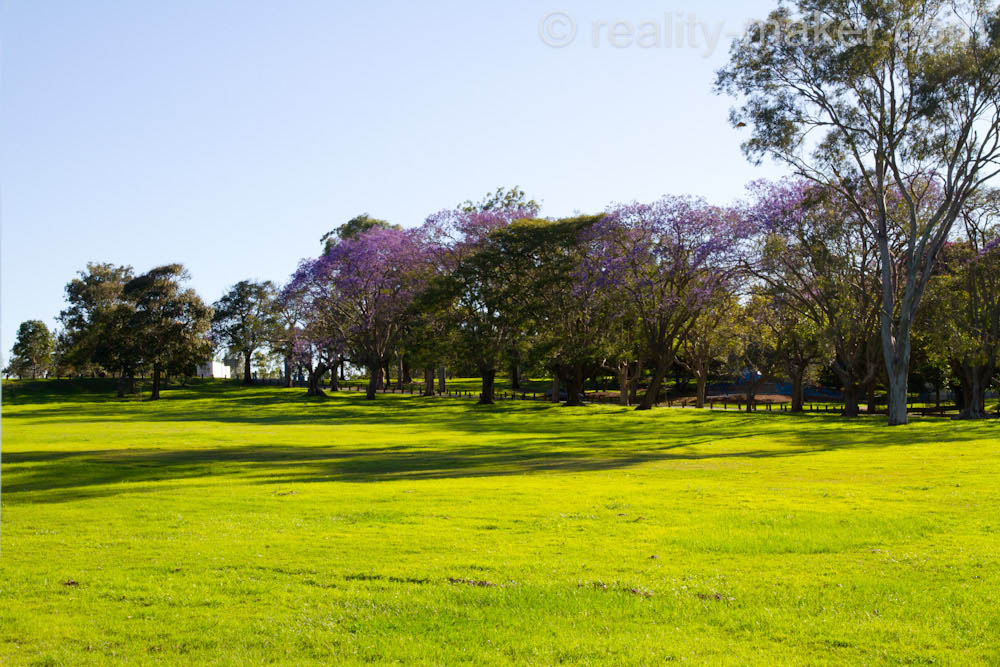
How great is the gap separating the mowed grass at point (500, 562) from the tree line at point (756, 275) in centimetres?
2109

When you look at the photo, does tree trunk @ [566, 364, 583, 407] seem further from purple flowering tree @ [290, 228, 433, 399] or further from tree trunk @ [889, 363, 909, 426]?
tree trunk @ [889, 363, 909, 426]

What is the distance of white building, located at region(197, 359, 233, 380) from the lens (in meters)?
133

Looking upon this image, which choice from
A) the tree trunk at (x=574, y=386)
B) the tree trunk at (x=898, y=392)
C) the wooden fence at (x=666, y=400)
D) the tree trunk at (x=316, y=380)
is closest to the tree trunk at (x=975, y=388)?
the tree trunk at (x=898, y=392)

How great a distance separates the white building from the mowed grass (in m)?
112

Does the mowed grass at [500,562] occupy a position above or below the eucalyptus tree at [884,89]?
below

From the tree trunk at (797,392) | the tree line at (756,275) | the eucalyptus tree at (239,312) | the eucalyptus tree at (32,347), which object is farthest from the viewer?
the eucalyptus tree at (32,347)

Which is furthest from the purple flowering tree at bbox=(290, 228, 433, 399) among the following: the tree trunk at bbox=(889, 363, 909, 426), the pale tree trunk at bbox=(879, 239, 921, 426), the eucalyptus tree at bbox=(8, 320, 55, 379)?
the eucalyptus tree at bbox=(8, 320, 55, 379)

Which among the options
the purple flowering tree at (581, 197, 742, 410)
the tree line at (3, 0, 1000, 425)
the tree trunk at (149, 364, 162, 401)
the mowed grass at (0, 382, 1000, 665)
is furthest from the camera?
the tree trunk at (149, 364, 162, 401)

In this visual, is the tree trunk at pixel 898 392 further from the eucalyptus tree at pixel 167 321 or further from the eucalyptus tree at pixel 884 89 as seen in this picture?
the eucalyptus tree at pixel 167 321

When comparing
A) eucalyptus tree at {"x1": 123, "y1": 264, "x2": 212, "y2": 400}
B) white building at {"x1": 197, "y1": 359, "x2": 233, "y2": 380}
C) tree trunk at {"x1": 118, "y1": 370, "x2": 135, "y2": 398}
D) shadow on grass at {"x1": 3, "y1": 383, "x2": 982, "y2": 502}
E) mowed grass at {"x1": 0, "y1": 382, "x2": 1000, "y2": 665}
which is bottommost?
shadow on grass at {"x1": 3, "y1": 383, "x2": 982, "y2": 502}

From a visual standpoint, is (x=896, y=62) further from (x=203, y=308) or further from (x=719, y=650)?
(x=203, y=308)

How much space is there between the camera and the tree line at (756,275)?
132 ft

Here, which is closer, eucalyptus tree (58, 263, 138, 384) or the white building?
eucalyptus tree (58, 263, 138, 384)

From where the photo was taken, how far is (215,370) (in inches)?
5340
